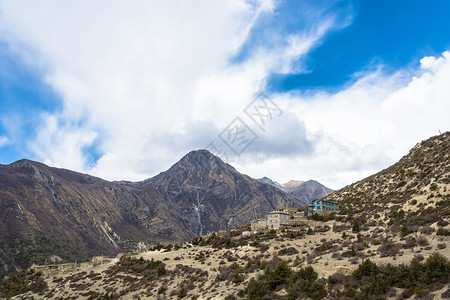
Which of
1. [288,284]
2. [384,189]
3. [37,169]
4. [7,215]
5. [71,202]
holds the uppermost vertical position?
[37,169]

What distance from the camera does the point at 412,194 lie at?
143 feet

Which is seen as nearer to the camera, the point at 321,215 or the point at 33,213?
the point at 321,215

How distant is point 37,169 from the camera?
5714 inches

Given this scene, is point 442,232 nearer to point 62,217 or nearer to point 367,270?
point 367,270

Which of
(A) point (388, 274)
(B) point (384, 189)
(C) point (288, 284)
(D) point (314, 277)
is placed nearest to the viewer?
(A) point (388, 274)

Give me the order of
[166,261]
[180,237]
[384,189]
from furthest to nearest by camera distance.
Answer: [180,237], [384,189], [166,261]

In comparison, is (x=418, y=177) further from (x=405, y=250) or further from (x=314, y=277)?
(x=314, y=277)

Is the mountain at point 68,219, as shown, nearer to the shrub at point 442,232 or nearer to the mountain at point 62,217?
the mountain at point 62,217

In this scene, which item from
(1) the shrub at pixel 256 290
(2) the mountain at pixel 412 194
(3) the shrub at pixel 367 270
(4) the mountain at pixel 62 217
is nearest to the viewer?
(3) the shrub at pixel 367 270

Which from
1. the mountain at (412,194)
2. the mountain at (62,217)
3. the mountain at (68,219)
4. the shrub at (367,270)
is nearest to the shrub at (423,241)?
the mountain at (412,194)

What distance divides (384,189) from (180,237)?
143171mm

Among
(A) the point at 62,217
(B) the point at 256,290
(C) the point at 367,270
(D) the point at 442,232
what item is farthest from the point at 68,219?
(D) the point at 442,232

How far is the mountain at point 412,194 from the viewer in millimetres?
32969

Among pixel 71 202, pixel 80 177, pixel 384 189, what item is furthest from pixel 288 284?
pixel 80 177
